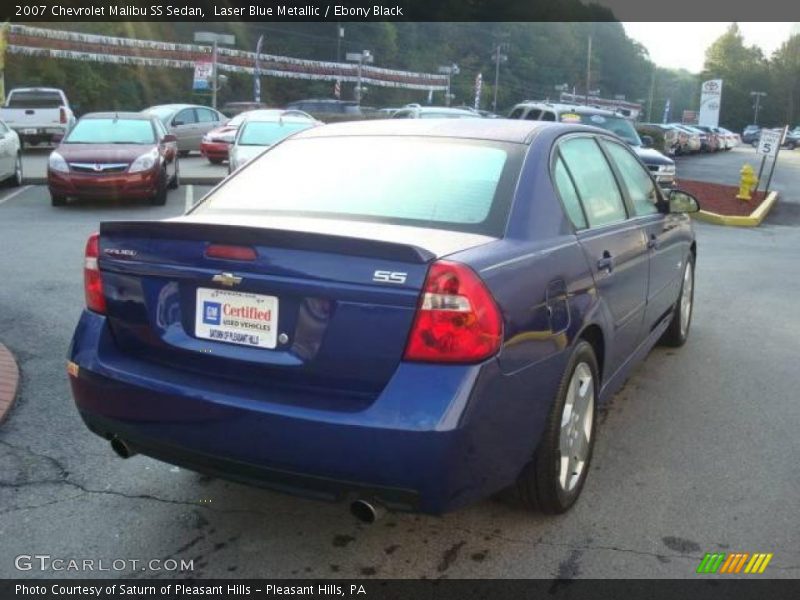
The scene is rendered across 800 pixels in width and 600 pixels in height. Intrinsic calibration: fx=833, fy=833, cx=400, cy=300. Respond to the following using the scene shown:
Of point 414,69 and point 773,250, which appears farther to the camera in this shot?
point 414,69

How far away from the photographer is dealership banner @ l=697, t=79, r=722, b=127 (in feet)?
211

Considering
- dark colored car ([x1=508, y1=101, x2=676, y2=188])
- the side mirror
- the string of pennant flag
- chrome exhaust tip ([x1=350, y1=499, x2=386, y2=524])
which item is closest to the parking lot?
chrome exhaust tip ([x1=350, y1=499, x2=386, y2=524])

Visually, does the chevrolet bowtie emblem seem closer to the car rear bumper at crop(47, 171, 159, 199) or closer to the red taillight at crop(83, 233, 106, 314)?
the red taillight at crop(83, 233, 106, 314)

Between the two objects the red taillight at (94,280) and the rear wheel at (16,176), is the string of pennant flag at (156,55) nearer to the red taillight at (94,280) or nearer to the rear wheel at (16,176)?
the rear wheel at (16,176)

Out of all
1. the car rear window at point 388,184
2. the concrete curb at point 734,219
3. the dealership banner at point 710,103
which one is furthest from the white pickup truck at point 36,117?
the dealership banner at point 710,103

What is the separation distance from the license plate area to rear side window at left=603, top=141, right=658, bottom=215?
254 cm

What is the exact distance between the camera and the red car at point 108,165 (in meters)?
12.7

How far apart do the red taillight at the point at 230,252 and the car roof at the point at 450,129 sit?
133cm

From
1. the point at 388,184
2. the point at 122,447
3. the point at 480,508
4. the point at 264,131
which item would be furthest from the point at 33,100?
the point at 480,508
